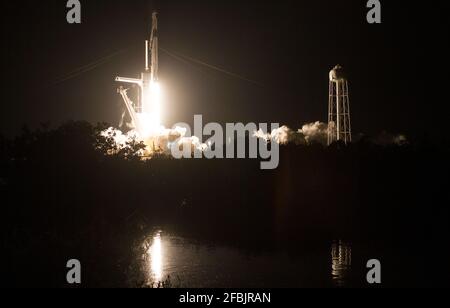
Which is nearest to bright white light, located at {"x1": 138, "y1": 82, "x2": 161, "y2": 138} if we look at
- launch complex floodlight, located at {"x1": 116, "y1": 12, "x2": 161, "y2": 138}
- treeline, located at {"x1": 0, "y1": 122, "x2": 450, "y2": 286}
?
launch complex floodlight, located at {"x1": 116, "y1": 12, "x2": 161, "y2": 138}

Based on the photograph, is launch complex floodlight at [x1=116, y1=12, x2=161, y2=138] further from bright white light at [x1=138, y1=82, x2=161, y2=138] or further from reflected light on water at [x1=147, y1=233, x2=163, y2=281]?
reflected light on water at [x1=147, y1=233, x2=163, y2=281]

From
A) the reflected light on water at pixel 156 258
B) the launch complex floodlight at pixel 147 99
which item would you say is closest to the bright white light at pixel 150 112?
the launch complex floodlight at pixel 147 99

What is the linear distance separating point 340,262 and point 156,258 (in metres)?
8.23

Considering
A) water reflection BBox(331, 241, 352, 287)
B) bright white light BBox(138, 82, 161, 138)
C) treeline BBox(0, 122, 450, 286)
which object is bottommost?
water reflection BBox(331, 241, 352, 287)

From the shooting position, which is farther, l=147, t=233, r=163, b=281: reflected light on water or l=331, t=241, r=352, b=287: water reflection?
l=147, t=233, r=163, b=281: reflected light on water

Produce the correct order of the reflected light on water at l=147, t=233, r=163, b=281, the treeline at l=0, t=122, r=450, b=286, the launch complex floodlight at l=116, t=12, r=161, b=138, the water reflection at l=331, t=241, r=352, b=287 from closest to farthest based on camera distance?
the treeline at l=0, t=122, r=450, b=286
the water reflection at l=331, t=241, r=352, b=287
the reflected light on water at l=147, t=233, r=163, b=281
the launch complex floodlight at l=116, t=12, r=161, b=138

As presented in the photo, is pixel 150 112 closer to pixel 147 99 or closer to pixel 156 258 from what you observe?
pixel 147 99

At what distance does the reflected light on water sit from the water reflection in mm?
6921

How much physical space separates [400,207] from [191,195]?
14642mm

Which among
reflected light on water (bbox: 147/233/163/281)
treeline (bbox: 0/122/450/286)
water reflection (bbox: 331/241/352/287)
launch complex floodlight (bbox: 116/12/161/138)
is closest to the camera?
treeline (bbox: 0/122/450/286)

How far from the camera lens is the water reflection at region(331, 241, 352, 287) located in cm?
2193

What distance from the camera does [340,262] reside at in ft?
81.4
